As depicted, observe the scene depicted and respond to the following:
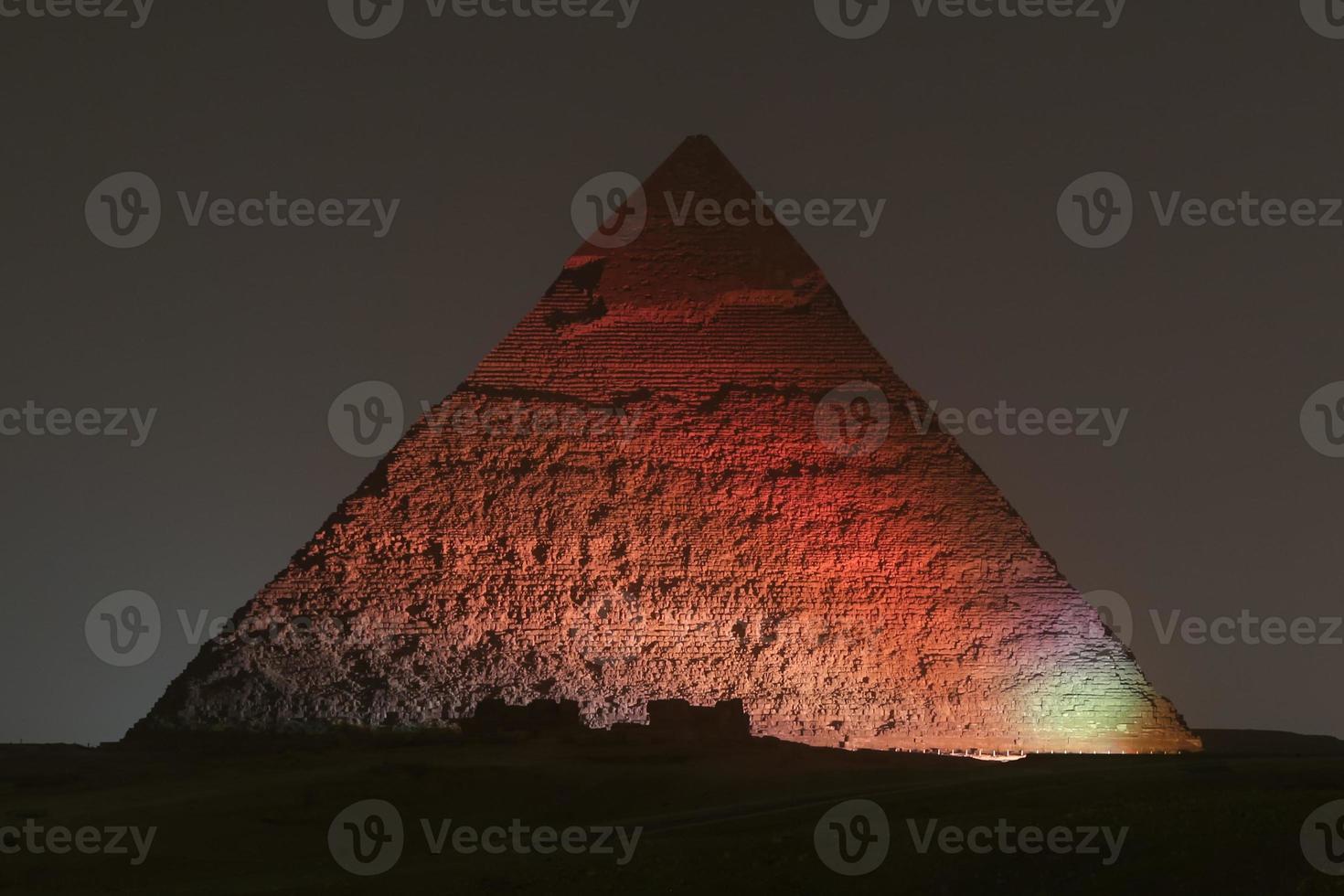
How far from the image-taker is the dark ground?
15117 millimetres

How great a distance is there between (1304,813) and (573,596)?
16126 millimetres

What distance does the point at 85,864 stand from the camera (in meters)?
19.1

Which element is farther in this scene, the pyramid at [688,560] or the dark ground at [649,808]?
the pyramid at [688,560]

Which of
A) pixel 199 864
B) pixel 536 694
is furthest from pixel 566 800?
pixel 536 694

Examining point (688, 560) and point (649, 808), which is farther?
point (688, 560)

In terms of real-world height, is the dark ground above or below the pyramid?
below

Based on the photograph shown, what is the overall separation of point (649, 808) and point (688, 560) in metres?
9.17

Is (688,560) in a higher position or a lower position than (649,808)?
higher

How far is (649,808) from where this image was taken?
2147 cm

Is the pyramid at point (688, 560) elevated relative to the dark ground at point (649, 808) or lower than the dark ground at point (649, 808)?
Result: elevated

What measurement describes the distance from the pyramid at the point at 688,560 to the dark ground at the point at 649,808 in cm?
201

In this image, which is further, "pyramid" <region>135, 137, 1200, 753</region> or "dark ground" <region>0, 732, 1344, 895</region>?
"pyramid" <region>135, 137, 1200, 753</region>

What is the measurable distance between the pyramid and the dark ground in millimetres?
2009

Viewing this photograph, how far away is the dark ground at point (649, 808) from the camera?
1512 cm
